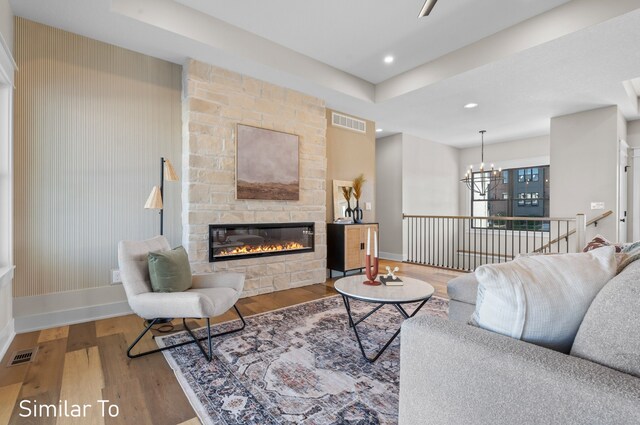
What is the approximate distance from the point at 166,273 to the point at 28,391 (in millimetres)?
945

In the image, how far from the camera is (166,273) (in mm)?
2275

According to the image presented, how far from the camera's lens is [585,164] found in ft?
16.1

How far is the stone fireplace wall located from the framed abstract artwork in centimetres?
8

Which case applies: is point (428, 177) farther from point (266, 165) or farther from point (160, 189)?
point (160, 189)

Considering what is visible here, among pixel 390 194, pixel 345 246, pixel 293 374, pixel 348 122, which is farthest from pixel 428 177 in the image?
pixel 293 374

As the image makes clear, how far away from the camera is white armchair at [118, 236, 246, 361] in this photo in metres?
2.05

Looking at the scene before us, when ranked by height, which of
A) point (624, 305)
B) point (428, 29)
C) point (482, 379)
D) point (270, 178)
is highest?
point (428, 29)

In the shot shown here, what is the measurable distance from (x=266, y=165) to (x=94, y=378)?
2671mm

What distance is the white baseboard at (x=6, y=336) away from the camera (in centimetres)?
221

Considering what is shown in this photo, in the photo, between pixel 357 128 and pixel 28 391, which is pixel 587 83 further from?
pixel 28 391

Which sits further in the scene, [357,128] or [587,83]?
[357,128]

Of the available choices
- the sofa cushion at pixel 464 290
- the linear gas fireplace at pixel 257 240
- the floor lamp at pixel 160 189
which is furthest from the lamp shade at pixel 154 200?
the sofa cushion at pixel 464 290

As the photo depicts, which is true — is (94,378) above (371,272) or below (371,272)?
below

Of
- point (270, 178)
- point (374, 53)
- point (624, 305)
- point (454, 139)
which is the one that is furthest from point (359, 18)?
point (454, 139)
